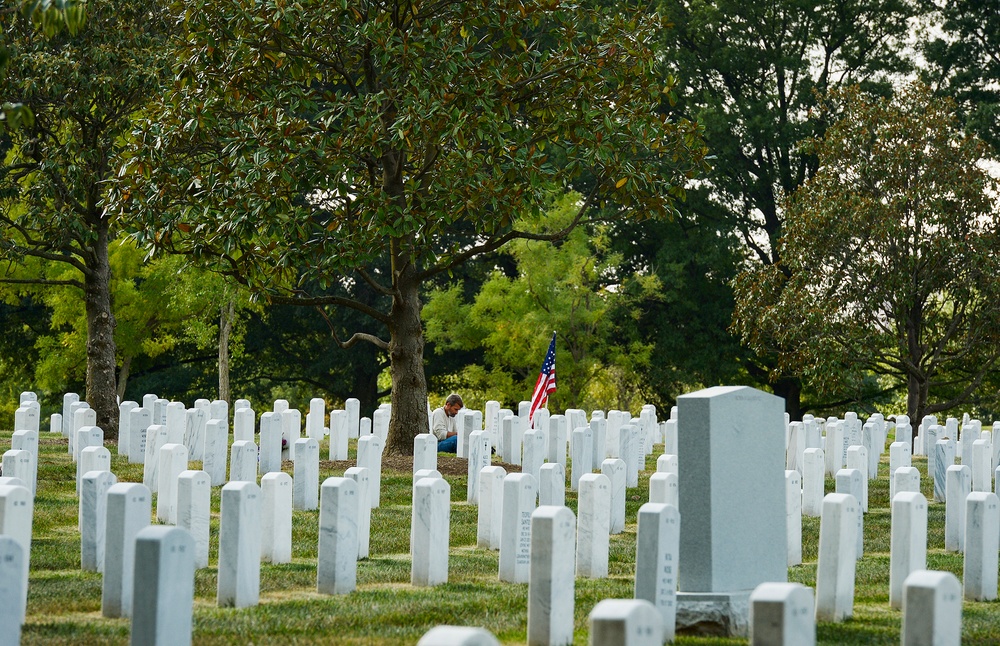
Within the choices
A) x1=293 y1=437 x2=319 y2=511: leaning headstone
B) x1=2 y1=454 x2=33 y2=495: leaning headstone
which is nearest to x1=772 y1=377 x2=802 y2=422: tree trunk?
x1=293 y1=437 x2=319 y2=511: leaning headstone

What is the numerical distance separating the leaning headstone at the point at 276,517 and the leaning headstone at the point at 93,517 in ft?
3.71

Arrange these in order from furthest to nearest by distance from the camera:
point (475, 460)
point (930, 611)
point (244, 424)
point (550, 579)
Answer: point (244, 424)
point (475, 460)
point (550, 579)
point (930, 611)

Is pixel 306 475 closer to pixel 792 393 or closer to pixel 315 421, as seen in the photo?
pixel 315 421

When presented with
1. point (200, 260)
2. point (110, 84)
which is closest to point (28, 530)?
point (200, 260)

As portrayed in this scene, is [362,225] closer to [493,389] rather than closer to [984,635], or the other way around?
[984,635]

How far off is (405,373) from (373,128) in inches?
158

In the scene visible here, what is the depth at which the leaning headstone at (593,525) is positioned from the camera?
8.24m

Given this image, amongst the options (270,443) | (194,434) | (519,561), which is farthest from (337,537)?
(194,434)

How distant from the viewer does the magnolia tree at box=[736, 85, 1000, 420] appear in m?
21.1

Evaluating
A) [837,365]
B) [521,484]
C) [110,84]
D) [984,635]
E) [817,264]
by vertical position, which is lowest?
[984,635]

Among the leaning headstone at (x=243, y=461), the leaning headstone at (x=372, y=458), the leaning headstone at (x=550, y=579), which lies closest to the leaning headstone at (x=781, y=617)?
the leaning headstone at (x=550, y=579)

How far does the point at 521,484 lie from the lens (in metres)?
8.16

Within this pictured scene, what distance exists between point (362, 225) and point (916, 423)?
1368 centimetres

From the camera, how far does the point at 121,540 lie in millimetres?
6426
